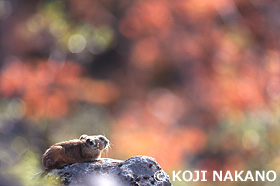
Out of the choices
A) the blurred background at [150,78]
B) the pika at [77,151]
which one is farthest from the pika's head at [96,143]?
the blurred background at [150,78]

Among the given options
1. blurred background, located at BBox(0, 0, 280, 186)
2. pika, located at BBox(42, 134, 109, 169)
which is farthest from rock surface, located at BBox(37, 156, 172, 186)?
blurred background, located at BBox(0, 0, 280, 186)

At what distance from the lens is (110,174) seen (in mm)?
2412

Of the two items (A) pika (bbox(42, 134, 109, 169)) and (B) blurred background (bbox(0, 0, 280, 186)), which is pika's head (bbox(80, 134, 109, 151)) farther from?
(B) blurred background (bbox(0, 0, 280, 186))

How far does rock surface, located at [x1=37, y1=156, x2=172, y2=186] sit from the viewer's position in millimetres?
2359

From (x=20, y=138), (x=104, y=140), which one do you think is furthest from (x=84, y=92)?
(x=104, y=140)

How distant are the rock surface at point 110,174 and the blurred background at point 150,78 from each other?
445cm

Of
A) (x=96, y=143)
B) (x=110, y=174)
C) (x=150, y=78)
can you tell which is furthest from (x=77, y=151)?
(x=150, y=78)

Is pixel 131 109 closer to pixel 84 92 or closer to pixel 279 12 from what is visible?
pixel 84 92

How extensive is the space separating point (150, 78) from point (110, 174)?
9136mm

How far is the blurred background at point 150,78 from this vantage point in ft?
25.7

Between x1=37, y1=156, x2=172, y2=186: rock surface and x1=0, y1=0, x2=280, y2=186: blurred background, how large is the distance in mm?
4446

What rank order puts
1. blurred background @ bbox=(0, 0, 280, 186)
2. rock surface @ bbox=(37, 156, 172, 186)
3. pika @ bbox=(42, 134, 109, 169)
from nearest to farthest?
rock surface @ bbox=(37, 156, 172, 186) < pika @ bbox=(42, 134, 109, 169) < blurred background @ bbox=(0, 0, 280, 186)

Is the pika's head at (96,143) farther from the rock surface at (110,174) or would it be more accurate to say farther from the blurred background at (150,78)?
the blurred background at (150,78)

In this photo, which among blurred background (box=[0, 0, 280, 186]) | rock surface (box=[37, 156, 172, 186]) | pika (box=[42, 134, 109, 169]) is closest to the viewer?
rock surface (box=[37, 156, 172, 186])
